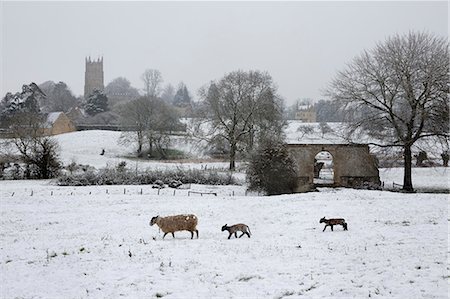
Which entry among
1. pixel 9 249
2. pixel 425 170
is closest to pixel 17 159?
pixel 9 249

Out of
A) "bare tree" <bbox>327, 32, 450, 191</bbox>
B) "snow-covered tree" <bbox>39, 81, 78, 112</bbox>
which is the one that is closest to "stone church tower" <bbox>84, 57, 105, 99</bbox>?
"snow-covered tree" <bbox>39, 81, 78, 112</bbox>

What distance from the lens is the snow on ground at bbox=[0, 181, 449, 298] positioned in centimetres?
1090

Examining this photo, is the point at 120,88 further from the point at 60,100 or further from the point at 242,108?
the point at 242,108

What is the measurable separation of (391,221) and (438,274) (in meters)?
8.21

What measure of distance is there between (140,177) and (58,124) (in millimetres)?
43908

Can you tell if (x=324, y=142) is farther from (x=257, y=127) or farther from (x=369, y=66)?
(x=257, y=127)

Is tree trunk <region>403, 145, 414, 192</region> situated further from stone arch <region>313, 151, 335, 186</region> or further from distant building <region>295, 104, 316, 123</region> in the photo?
distant building <region>295, 104, 316, 123</region>

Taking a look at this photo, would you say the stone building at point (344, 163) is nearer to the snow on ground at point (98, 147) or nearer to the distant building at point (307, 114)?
the snow on ground at point (98, 147)

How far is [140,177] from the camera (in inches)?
1631

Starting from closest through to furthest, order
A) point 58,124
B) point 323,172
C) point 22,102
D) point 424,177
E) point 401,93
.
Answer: point 401,93
point 424,177
point 323,172
point 22,102
point 58,124

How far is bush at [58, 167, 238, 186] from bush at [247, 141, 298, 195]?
22.7ft

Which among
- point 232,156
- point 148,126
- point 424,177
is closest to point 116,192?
point 232,156

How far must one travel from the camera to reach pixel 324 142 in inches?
1567

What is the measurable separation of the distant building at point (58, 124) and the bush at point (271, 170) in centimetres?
5057
